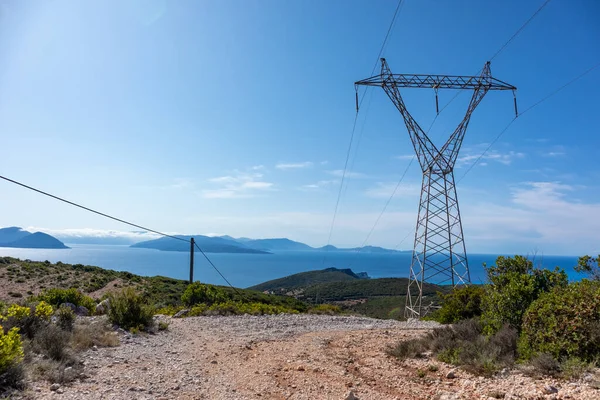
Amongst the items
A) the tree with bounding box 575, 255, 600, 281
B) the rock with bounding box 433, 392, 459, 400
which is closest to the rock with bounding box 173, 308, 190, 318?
the rock with bounding box 433, 392, 459, 400

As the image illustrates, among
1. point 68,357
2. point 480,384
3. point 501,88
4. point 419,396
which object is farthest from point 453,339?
point 501,88

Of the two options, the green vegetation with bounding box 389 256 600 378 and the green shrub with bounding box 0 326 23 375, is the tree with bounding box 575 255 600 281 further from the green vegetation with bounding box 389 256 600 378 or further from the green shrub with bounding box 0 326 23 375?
the green shrub with bounding box 0 326 23 375

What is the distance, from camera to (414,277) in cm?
1888

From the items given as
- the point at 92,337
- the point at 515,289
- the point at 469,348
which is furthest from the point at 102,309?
the point at 515,289

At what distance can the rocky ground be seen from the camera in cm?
621

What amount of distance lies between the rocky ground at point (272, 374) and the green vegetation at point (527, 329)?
1.55 feet

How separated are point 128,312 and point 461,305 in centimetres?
1135

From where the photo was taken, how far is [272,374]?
7.86 metres

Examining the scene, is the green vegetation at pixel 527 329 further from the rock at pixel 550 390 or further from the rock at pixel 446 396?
the rock at pixel 446 396

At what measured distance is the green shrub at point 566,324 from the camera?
22.5 feet

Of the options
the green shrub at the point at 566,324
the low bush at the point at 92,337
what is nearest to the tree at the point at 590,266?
the green shrub at the point at 566,324

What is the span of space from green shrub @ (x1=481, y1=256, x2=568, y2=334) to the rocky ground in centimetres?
216

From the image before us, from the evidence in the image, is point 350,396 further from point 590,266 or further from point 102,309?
point 102,309

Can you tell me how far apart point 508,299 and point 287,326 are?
787 cm
